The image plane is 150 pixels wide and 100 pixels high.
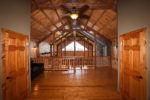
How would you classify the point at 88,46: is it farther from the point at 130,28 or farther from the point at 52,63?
the point at 130,28

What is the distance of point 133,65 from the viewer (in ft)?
7.61

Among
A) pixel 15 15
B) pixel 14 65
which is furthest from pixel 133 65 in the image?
pixel 15 15

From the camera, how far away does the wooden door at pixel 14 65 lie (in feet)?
6.36

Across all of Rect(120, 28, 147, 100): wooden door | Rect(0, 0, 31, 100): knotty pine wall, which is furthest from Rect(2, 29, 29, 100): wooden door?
Rect(120, 28, 147, 100): wooden door

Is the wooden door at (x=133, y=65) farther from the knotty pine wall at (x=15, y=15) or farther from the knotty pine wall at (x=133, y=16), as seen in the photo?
the knotty pine wall at (x=15, y=15)

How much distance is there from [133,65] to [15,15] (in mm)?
3725

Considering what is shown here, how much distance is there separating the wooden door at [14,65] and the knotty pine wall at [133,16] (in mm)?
3372

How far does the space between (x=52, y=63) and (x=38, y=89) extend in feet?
10.3

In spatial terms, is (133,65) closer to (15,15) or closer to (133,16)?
(133,16)

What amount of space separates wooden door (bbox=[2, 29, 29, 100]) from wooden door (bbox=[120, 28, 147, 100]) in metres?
3.37

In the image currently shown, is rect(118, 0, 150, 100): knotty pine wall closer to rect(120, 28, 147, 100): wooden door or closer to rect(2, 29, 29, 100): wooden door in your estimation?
rect(120, 28, 147, 100): wooden door

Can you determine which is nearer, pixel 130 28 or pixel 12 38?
pixel 12 38

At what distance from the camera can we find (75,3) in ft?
12.4

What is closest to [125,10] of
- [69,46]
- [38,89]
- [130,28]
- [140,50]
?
[130,28]
